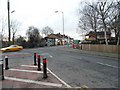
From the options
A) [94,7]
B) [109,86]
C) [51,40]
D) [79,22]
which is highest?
[94,7]

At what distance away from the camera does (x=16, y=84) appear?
12.4 feet

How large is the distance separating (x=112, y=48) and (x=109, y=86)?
562 inches

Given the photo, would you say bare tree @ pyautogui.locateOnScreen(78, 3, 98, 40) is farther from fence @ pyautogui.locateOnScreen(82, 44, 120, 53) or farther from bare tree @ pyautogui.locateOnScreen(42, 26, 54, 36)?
bare tree @ pyautogui.locateOnScreen(42, 26, 54, 36)

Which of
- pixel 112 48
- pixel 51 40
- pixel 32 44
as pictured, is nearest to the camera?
pixel 112 48

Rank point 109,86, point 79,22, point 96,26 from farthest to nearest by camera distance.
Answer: point 79,22 < point 96,26 < point 109,86

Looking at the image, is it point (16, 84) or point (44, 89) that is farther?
point (16, 84)

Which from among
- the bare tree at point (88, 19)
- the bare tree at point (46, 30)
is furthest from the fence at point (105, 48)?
the bare tree at point (46, 30)

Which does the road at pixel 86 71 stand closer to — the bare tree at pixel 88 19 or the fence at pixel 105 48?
the fence at pixel 105 48

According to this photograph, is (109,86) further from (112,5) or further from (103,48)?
(112,5)

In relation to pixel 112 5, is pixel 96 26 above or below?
below

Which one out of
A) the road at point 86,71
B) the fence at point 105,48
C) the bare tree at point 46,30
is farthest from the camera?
the bare tree at point 46,30

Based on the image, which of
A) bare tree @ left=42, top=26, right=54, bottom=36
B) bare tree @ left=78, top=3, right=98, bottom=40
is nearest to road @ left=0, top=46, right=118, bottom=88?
bare tree @ left=78, top=3, right=98, bottom=40

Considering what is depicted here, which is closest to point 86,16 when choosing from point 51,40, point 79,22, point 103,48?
point 79,22

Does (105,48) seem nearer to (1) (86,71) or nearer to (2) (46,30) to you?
(1) (86,71)
